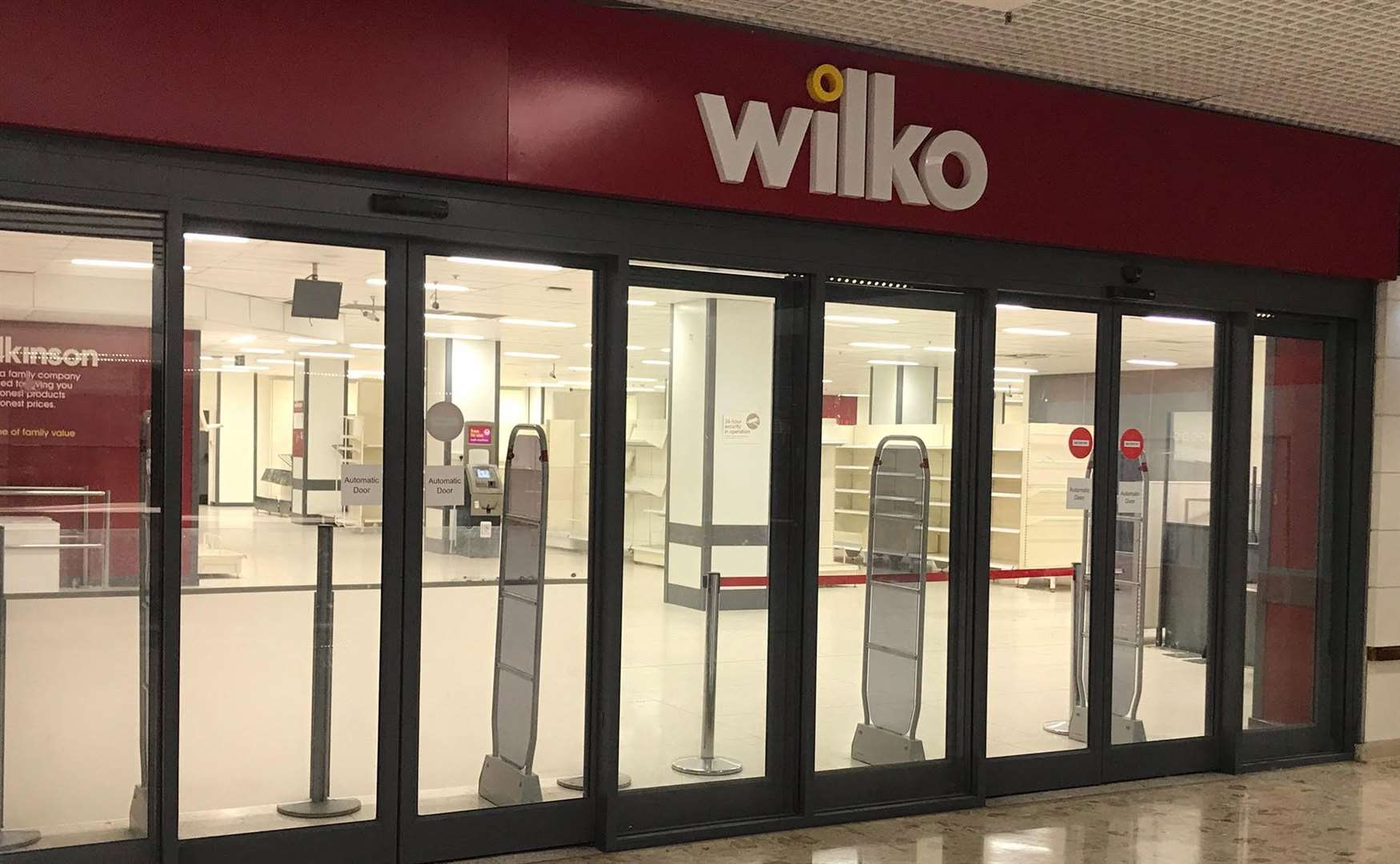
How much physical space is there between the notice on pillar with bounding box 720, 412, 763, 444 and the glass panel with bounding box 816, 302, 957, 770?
18.7 inches

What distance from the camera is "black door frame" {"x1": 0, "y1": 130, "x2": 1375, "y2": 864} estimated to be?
15.4 feet

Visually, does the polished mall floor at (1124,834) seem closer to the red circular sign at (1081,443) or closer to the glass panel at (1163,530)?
the glass panel at (1163,530)

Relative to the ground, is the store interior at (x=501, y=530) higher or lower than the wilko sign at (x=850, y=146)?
lower

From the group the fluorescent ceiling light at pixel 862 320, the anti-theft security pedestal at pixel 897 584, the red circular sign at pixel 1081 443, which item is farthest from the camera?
the red circular sign at pixel 1081 443

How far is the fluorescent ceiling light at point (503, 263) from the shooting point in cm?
539

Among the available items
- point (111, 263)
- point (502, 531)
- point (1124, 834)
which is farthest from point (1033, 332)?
point (111, 263)

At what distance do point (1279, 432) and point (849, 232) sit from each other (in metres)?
3.22

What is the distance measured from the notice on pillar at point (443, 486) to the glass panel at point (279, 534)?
20cm

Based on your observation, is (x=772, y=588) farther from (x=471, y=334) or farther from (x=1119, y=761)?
(x=1119, y=761)

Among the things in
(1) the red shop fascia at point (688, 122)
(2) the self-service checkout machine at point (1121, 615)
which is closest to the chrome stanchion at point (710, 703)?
(1) the red shop fascia at point (688, 122)

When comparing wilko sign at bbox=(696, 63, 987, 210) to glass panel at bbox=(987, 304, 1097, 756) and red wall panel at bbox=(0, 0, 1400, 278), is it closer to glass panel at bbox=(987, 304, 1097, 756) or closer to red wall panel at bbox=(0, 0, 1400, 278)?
red wall panel at bbox=(0, 0, 1400, 278)

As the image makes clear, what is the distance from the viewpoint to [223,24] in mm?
4652

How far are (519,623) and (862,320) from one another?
7.02 ft

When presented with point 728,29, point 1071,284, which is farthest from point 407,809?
point 1071,284
